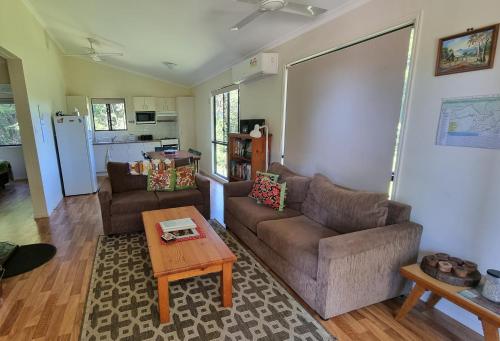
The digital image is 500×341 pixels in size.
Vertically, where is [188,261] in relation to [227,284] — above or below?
above

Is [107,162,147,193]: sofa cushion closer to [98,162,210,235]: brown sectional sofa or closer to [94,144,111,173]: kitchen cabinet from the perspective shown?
[98,162,210,235]: brown sectional sofa

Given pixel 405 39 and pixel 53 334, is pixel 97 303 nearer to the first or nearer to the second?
pixel 53 334

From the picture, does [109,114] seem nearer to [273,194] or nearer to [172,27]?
[172,27]

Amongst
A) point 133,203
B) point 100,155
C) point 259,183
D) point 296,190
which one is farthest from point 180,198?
point 100,155

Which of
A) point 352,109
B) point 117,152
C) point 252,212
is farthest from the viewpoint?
point 117,152

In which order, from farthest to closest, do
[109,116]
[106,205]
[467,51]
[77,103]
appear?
[109,116]
[77,103]
[106,205]
[467,51]

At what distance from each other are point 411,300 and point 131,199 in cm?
297

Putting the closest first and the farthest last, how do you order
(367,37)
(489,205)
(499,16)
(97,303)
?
(499,16), (489,205), (97,303), (367,37)

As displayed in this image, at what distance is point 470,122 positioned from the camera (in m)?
1.69

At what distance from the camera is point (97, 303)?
199 cm

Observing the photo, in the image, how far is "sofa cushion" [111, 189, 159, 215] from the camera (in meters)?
3.08

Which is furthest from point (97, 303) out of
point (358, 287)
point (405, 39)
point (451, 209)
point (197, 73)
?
point (197, 73)

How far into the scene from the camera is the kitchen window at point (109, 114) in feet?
23.0

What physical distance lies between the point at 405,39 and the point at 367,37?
1.23ft
